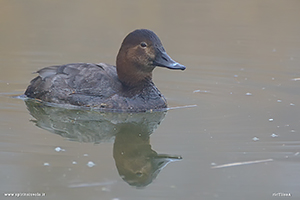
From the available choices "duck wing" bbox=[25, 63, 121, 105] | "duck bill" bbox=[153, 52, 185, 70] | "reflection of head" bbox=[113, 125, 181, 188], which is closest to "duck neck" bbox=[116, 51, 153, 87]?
"duck wing" bbox=[25, 63, 121, 105]

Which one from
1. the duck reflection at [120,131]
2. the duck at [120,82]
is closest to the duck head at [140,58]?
the duck at [120,82]

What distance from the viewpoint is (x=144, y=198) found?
15.3 feet

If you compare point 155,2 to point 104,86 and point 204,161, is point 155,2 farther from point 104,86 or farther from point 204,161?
point 204,161

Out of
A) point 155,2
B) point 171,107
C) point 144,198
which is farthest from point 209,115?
point 155,2

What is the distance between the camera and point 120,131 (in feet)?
22.0

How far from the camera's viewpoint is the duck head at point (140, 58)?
754cm

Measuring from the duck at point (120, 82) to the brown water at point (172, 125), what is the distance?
254mm

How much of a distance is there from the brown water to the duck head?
0.69m

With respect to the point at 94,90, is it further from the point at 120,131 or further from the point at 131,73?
the point at 120,131

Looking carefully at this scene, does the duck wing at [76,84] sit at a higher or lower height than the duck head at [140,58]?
lower

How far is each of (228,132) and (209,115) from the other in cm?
79

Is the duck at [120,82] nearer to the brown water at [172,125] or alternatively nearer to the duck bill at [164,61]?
the duck bill at [164,61]

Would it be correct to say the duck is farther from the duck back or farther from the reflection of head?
the reflection of head

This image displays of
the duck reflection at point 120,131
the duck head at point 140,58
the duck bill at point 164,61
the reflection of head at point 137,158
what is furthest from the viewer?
the duck head at point 140,58
